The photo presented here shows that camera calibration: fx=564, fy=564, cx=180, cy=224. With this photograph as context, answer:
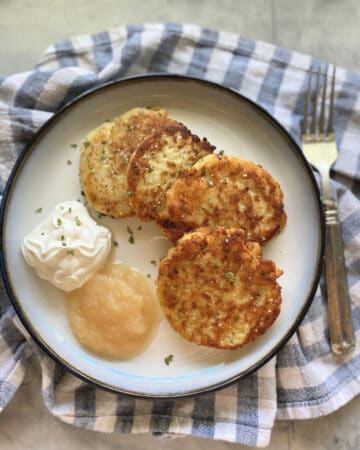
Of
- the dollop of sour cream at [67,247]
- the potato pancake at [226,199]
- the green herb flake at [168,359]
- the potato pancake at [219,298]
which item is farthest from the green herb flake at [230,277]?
the dollop of sour cream at [67,247]

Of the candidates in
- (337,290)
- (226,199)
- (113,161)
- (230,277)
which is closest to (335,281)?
(337,290)

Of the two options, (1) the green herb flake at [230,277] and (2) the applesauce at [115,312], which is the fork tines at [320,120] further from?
(2) the applesauce at [115,312]

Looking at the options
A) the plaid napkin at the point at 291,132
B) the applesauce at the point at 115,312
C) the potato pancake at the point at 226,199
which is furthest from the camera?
the plaid napkin at the point at 291,132

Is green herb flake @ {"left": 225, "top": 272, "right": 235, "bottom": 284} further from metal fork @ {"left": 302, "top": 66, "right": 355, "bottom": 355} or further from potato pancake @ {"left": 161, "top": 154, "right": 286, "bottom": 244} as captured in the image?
metal fork @ {"left": 302, "top": 66, "right": 355, "bottom": 355}

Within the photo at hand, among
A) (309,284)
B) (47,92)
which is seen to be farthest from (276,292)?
(47,92)

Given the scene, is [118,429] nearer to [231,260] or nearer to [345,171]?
[231,260]

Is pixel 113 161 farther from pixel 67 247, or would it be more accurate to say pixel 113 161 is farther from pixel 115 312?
pixel 115 312
